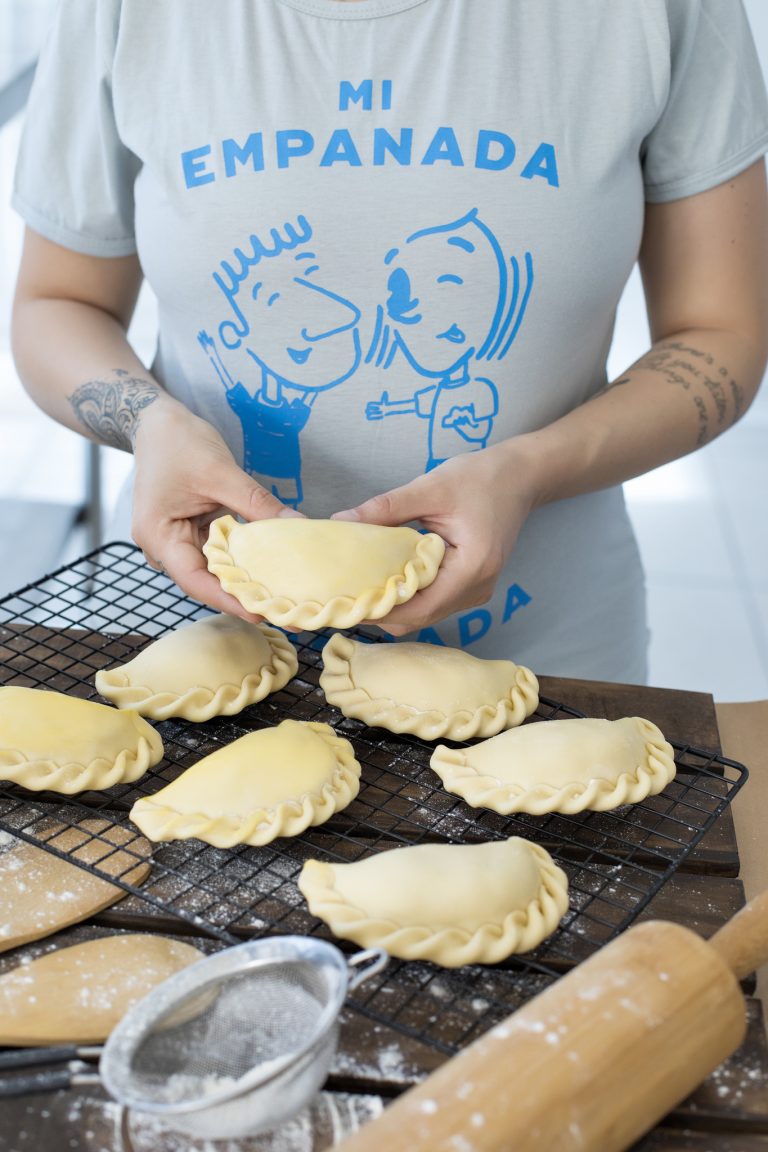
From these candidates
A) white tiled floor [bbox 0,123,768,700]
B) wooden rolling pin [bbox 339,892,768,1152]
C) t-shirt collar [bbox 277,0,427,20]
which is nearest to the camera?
wooden rolling pin [bbox 339,892,768,1152]

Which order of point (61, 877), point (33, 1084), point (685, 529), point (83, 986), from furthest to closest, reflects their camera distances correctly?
point (685, 529), point (61, 877), point (83, 986), point (33, 1084)

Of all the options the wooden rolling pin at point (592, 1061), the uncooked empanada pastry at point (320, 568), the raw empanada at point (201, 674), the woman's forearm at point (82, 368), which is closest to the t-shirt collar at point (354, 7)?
the woman's forearm at point (82, 368)

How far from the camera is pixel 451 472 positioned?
1.33 metres

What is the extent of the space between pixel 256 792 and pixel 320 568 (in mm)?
263

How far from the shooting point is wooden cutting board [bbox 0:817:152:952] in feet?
3.44

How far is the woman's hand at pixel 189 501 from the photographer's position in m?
1.32

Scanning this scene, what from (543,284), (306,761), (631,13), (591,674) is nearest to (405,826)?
(306,761)

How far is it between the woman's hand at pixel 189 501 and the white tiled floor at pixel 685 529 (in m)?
2.26

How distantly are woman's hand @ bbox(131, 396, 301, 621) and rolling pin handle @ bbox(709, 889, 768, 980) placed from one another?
0.61 metres

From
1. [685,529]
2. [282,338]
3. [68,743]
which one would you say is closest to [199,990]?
[68,743]

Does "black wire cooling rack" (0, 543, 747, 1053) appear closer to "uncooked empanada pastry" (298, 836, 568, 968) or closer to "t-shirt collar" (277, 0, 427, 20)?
"uncooked empanada pastry" (298, 836, 568, 968)

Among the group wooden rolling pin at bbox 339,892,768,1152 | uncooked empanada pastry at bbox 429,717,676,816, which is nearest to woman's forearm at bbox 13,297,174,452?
uncooked empanada pastry at bbox 429,717,676,816

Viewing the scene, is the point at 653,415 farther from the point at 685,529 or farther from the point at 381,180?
the point at 685,529

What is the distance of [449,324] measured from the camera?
150 cm
